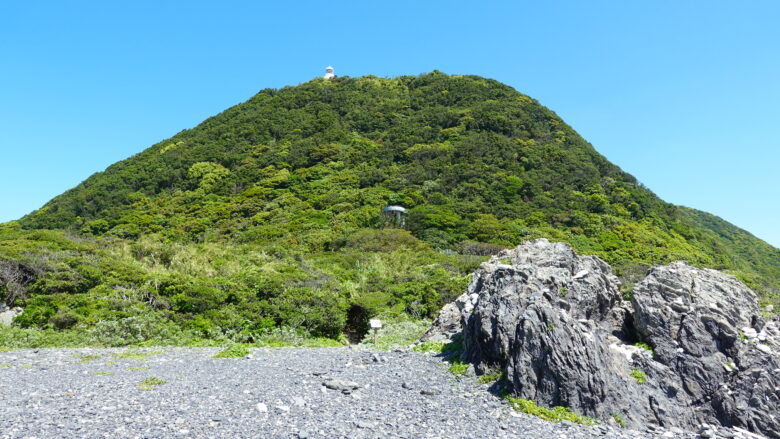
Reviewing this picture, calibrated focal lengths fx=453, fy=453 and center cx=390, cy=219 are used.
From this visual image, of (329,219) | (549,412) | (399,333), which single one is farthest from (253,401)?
(329,219)

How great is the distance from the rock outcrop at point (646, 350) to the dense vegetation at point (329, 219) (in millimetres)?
8405

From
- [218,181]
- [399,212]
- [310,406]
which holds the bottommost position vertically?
[310,406]

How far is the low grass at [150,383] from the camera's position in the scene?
8.11m

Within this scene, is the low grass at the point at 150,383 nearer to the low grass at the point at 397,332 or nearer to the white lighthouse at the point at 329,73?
the low grass at the point at 397,332

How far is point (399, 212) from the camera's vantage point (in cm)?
4450

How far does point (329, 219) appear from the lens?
4431 cm

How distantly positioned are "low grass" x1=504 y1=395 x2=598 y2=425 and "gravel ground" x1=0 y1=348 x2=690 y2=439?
17cm

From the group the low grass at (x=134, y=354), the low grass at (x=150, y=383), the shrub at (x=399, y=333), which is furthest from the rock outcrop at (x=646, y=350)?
the low grass at (x=134, y=354)

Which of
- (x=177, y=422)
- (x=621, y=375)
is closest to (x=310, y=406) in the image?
(x=177, y=422)

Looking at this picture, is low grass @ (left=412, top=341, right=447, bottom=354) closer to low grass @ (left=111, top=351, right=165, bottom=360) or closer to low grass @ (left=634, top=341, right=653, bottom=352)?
low grass @ (left=634, top=341, right=653, bottom=352)

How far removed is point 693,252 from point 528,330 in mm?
43565

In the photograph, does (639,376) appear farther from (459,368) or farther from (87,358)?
(87,358)

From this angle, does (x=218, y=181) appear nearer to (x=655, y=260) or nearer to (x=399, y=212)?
(x=399, y=212)

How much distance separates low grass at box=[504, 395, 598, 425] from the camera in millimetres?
7457
